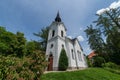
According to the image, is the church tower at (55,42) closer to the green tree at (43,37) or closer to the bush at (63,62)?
the bush at (63,62)

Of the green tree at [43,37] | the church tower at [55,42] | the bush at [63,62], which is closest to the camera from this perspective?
the bush at [63,62]

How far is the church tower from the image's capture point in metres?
23.0

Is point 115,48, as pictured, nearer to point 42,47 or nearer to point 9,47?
point 42,47

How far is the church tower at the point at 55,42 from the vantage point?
904 inches

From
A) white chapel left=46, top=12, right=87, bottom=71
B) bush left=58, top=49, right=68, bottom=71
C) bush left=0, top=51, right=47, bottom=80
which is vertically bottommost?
bush left=0, top=51, right=47, bottom=80

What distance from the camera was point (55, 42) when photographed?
79.9 ft

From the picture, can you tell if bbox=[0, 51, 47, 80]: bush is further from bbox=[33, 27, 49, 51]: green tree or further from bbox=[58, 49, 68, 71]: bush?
bbox=[33, 27, 49, 51]: green tree

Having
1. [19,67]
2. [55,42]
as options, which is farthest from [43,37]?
[19,67]

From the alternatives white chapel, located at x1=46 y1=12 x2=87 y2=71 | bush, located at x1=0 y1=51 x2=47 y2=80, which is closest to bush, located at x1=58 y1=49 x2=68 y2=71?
white chapel, located at x1=46 y1=12 x2=87 y2=71

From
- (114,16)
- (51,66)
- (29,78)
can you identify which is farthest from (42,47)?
(29,78)


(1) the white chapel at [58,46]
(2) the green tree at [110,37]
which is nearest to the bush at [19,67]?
(1) the white chapel at [58,46]

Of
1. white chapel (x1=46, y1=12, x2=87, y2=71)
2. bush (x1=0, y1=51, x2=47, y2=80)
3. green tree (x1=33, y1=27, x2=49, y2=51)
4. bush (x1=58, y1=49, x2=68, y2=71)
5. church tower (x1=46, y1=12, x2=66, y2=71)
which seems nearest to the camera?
bush (x1=0, y1=51, x2=47, y2=80)

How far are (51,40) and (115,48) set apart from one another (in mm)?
15993

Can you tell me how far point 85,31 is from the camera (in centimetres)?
3728
